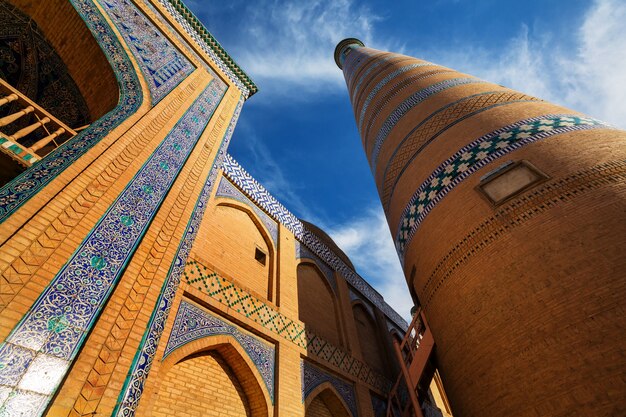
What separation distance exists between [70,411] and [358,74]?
749 centimetres

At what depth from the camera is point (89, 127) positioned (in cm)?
238

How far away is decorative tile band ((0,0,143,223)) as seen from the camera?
5.57 ft

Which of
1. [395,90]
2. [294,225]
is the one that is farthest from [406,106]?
[294,225]

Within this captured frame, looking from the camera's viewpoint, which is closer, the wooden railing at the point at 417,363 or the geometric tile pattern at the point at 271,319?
the geometric tile pattern at the point at 271,319

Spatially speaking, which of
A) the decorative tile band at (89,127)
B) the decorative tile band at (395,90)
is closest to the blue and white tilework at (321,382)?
the decorative tile band at (89,127)

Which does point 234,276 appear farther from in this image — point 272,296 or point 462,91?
point 462,91

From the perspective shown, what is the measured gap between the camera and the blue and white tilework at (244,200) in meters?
3.96

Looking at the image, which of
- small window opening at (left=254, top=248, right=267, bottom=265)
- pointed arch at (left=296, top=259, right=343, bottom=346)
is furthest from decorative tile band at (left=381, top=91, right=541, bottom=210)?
small window opening at (left=254, top=248, right=267, bottom=265)

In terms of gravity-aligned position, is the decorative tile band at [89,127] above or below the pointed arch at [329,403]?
above

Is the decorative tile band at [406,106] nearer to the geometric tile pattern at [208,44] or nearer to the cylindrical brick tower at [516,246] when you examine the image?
the cylindrical brick tower at [516,246]

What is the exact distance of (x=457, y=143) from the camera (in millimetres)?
3770

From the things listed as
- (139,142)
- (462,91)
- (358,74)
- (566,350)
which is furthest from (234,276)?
(358,74)

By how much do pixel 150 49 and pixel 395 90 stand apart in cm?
360

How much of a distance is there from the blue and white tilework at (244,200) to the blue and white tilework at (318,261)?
0.53m
